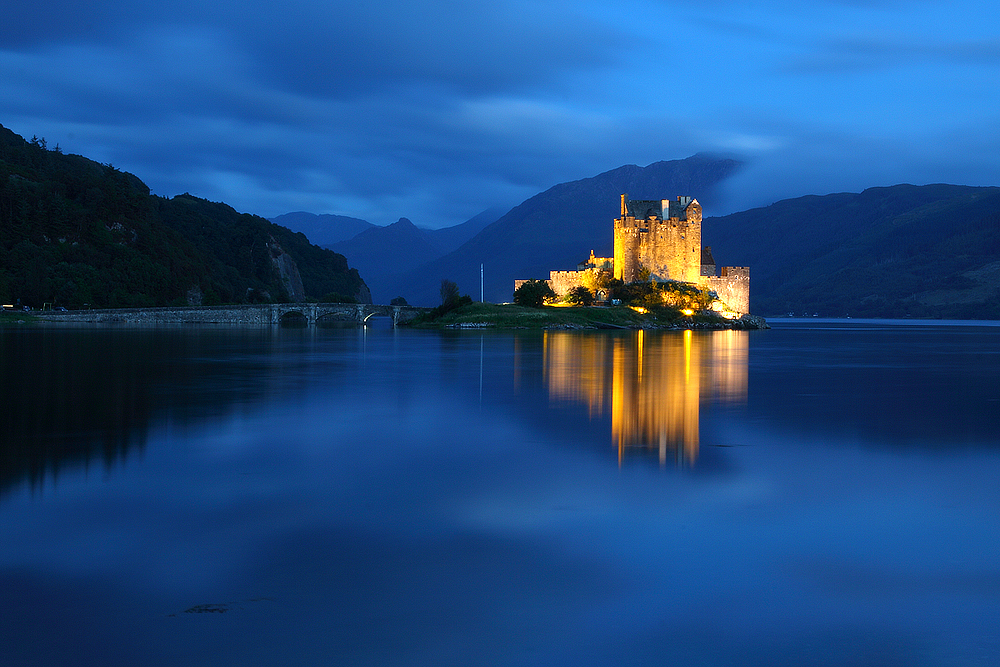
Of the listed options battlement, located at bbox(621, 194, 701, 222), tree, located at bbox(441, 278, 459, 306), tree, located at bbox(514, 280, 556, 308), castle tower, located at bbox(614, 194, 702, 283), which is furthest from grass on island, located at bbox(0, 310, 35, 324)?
battlement, located at bbox(621, 194, 701, 222)

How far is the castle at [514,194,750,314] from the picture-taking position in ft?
327

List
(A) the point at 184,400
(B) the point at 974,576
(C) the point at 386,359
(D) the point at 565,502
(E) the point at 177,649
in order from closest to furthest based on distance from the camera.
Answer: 1. (E) the point at 177,649
2. (B) the point at 974,576
3. (D) the point at 565,502
4. (A) the point at 184,400
5. (C) the point at 386,359

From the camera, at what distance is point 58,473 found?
11.1 meters

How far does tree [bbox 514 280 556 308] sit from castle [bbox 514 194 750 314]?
2.88 m

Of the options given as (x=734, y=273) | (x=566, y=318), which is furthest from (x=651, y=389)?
(x=734, y=273)

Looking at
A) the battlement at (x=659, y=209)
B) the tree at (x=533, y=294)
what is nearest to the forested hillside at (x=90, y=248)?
the tree at (x=533, y=294)

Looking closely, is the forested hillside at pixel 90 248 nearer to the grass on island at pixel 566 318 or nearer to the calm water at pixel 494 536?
the grass on island at pixel 566 318

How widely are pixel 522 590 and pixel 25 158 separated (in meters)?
163

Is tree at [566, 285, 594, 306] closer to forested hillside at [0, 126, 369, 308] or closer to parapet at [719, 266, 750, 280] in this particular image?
parapet at [719, 266, 750, 280]

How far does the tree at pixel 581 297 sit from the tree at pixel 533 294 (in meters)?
2.65

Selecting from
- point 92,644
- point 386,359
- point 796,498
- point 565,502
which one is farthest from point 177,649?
point 386,359

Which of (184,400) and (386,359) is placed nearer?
(184,400)

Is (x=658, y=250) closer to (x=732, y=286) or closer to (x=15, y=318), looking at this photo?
(x=732, y=286)

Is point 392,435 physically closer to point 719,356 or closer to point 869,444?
point 869,444
